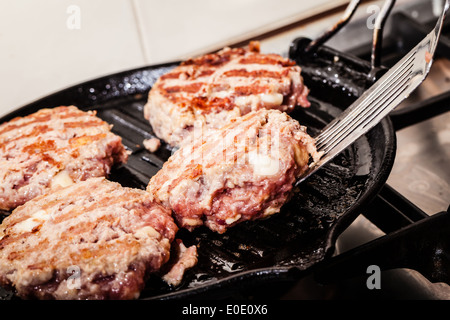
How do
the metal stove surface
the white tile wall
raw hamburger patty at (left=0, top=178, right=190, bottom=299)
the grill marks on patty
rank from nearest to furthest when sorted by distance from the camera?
raw hamburger patty at (left=0, top=178, right=190, bottom=299) → the metal stove surface → the grill marks on patty → the white tile wall

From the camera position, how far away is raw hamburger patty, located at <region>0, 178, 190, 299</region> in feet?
5.23

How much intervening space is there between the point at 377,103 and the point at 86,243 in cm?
131

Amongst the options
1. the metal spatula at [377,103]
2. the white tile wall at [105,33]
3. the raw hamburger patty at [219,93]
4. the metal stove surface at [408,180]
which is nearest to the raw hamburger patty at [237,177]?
the metal spatula at [377,103]

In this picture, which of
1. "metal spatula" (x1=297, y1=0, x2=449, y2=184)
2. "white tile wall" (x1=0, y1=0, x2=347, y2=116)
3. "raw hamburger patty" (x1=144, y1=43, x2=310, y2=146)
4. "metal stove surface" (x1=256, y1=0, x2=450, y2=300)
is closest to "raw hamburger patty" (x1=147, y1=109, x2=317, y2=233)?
"metal spatula" (x1=297, y1=0, x2=449, y2=184)

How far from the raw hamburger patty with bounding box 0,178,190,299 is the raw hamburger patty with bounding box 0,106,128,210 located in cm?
18

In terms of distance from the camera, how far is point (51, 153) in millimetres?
2199

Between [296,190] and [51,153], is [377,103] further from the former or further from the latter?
[51,153]

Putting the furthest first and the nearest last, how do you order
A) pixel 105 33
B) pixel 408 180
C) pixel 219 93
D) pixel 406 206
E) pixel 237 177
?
pixel 105 33 → pixel 408 180 → pixel 219 93 → pixel 406 206 → pixel 237 177

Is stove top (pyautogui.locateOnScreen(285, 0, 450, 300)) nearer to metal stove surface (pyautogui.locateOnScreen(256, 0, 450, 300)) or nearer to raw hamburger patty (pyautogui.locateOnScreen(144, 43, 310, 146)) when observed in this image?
metal stove surface (pyautogui.locateOnScreen(256, 0, 450, 300))

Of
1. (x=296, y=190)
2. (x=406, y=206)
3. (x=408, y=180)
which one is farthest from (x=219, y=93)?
(x=408, y=180)

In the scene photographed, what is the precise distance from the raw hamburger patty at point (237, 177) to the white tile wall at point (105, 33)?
1544mm

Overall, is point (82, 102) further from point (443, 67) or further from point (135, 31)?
point (443, 67)

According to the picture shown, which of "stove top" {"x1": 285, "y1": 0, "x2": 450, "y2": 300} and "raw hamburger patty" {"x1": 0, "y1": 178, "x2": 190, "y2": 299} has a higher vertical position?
"raw hamburger patty" {"x1": 0, "y1": 178, "x2": 190, "y2": 299}

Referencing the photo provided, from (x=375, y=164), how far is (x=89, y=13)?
2054 mm
